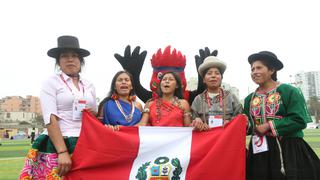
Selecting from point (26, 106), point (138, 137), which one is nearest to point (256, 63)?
point (138, 137)

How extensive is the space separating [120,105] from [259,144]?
1.48 meters

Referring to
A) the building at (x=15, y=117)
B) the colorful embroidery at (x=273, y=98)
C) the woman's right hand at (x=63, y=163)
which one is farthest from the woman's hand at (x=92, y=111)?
the building at (x=15, y=117)

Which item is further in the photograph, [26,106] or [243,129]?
[26,106]

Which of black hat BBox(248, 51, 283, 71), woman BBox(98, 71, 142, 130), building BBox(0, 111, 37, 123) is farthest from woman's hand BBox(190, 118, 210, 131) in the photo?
building BBox(0, 111, 37, 123)

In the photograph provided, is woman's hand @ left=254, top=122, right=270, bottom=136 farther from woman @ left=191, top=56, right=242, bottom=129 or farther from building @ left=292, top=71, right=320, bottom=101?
building @ left=292, top=71, right=320, bottom=101

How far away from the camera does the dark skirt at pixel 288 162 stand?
3.55 m

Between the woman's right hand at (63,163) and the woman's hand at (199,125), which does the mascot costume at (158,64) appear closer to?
the woman's hand at (199,125)

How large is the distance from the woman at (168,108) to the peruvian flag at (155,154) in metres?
0.30

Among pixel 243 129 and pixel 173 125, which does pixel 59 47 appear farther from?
pixel 243 129

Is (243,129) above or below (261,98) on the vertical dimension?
below

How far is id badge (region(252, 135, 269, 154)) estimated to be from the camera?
12.0 feet

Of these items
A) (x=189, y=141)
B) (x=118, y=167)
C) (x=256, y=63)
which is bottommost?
(x=118, y=167)

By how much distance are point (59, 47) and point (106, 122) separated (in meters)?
0.91

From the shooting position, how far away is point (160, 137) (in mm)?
3602
